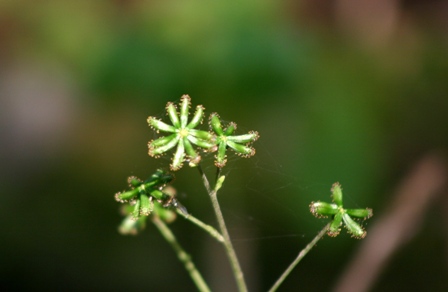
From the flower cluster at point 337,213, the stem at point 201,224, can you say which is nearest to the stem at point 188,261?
the stem at point 201,224

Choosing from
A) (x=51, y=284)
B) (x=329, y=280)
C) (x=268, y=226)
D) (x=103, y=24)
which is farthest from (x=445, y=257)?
(x=103, y=24)

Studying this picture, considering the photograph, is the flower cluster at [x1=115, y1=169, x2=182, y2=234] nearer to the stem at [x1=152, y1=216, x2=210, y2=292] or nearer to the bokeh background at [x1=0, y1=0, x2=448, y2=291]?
the stem at [x1=152, y1=216, x2=210, y2=292]

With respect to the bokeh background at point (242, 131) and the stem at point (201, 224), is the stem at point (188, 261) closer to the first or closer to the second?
the stem at point (201, 224)

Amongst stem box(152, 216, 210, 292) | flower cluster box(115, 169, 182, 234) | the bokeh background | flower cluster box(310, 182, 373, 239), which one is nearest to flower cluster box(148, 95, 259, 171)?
flower cluster box(115, 169, 182, 234)

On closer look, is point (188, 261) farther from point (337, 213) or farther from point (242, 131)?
point (242, 131)

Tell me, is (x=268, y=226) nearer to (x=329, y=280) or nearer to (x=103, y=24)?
(x=329, y=280)
